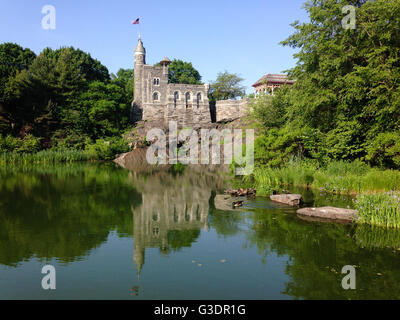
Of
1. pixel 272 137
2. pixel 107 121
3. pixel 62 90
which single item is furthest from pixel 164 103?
pixel 272 137

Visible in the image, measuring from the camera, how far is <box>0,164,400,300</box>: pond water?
564cm

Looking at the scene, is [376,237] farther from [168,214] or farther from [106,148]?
[106,148]

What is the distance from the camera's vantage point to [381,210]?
9078mm

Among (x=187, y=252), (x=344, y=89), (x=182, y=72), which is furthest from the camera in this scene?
(x=182, y=72)

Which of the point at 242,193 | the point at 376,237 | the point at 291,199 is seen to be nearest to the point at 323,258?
the point at 376,237

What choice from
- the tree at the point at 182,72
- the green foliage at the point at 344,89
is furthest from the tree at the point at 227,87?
the green foliage at the point at 344,89

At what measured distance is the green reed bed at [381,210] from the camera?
29.3 feet

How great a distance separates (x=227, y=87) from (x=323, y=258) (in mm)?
53993

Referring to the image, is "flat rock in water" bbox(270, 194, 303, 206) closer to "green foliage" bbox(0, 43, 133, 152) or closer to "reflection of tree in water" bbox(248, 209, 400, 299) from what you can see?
"reflection of tree in water" bbox(248, 209, 400, 299)

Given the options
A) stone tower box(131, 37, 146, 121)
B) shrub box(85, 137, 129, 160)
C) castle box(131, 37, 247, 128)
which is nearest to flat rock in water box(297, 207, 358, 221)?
shrub box(85, 137, 129, 160)

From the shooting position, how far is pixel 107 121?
143 feet

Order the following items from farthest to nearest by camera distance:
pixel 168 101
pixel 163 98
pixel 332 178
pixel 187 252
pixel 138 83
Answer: pixel 163 98, pixel 138 83, pixel 168 101, pixel 332 178, pixel 187 252

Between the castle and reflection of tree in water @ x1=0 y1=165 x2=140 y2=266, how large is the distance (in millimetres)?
30967

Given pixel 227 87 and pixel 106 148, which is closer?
pixel 106 148
